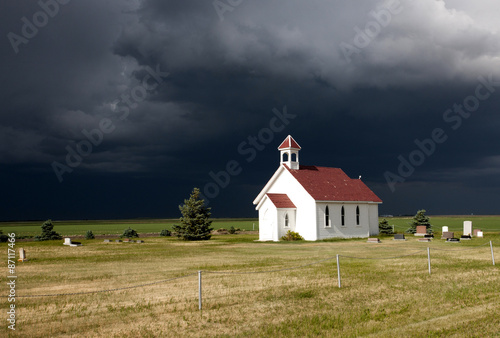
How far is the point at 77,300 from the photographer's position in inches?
616

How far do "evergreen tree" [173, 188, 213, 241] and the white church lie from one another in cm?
660

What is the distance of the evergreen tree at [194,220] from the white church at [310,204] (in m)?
6.60

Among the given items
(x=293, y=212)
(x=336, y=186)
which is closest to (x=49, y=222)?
(x=293, y=212)

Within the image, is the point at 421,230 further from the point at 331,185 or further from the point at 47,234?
the point at 47,234

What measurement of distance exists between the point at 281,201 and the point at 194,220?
442 inches

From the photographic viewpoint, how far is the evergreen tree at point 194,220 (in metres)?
52.2

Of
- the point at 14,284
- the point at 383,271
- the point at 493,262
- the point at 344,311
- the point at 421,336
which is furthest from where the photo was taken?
the point at 493,262

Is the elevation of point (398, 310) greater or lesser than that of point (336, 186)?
lesser

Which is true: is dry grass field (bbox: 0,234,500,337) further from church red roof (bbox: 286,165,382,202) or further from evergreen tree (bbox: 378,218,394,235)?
evergreen tree (bbox: 378,218,394,235)

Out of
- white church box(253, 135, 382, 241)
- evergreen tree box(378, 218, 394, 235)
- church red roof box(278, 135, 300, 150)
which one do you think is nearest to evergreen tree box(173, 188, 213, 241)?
white church box(253, 135, 382, 241)

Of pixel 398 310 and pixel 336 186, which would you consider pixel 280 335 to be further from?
pixel 336 186

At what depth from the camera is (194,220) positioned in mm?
52219

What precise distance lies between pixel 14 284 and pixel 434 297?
58.2ft

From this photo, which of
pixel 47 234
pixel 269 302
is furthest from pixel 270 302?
pixel 47 234
